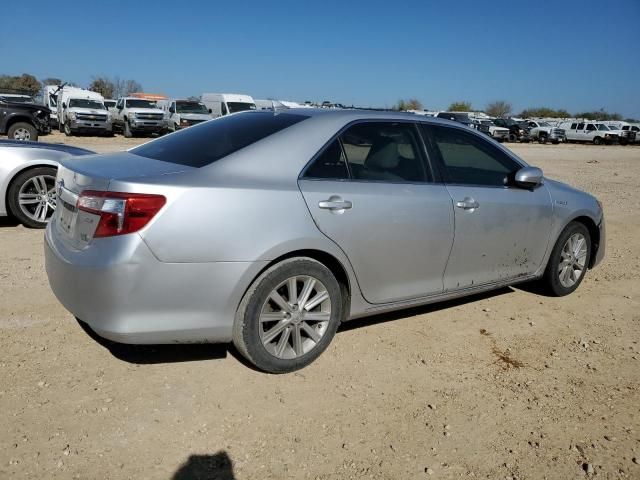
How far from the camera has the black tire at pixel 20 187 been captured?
638cm

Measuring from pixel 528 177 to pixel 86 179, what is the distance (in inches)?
126

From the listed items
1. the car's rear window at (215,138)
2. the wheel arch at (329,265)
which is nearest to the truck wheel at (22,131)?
the car's rear window at (215,138)

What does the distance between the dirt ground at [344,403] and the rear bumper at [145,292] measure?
414 mm

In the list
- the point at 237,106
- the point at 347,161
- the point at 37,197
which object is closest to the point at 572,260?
the point at 347,161

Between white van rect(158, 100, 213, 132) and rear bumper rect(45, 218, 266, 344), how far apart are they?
2417 centimetres

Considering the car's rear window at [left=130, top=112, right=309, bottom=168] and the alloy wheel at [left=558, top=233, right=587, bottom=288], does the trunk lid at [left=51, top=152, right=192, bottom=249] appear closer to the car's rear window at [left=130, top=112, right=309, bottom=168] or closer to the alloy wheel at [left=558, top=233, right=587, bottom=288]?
the car's rear window at [left=130, top=112, right=309, bottom=168]

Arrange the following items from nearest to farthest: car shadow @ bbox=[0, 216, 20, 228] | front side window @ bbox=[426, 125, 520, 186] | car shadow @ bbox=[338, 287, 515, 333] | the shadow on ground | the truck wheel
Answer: the shadow on ground, front side window @ bbox=[426, 125, 520, 186], car shadow @ bbox=[338, 287, 515, 333], car shadow @ bbox=[0, 216, 20, 228], the truck wheel

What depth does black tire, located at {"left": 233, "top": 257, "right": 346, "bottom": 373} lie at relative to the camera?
3.18 metres

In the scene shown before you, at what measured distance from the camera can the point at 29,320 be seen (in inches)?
160

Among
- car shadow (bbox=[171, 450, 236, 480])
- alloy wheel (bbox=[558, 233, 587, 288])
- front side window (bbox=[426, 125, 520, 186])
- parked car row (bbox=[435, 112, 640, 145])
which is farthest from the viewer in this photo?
parked car row (bbox=[435, 112, 640, 145])

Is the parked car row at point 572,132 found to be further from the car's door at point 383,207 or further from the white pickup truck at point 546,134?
the car's door at point 383,207

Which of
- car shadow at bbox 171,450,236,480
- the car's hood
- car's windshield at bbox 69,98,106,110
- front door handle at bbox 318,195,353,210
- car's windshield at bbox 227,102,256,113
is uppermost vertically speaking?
car's windshield at bbox 227,102,256,113

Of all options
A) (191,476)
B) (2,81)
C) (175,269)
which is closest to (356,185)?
(175,269)

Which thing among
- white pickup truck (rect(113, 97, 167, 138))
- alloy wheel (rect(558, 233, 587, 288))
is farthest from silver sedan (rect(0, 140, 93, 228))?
white pickup truck (rect(113, 97, 167, 138))
